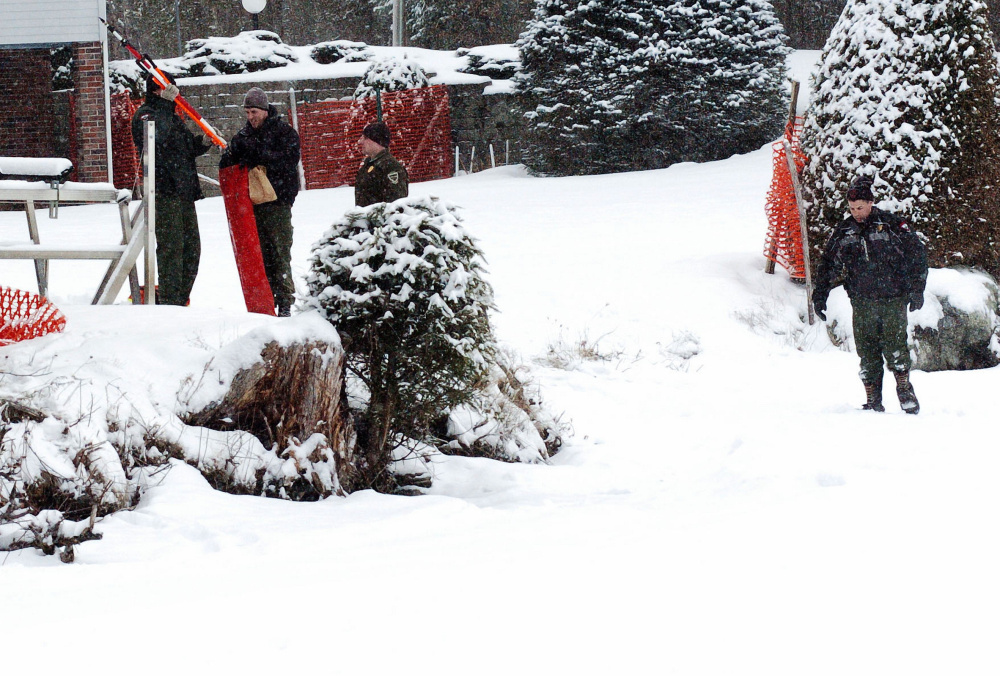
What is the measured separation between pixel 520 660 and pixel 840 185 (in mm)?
7120

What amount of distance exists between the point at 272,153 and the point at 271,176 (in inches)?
6.1

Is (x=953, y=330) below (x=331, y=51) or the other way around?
below

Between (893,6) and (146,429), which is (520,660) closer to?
(146,429)

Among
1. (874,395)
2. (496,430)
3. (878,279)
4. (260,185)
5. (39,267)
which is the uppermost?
(260,185)

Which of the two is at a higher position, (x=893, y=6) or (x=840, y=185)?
(x=893, y=6)

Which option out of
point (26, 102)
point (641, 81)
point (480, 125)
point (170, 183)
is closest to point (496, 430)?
point (170, 183)

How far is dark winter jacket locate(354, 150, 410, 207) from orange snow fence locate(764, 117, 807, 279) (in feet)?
14.6

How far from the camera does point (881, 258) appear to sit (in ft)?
21.3

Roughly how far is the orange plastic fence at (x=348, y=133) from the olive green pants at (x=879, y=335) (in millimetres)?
13786

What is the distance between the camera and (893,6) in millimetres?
8789

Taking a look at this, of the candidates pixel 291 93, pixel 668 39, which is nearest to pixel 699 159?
pixel 668 39

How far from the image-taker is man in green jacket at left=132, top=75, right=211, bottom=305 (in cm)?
700

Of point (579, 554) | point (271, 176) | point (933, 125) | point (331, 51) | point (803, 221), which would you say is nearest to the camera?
point (579, 554)

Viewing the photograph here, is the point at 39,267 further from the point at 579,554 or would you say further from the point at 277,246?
the point at 579,554
